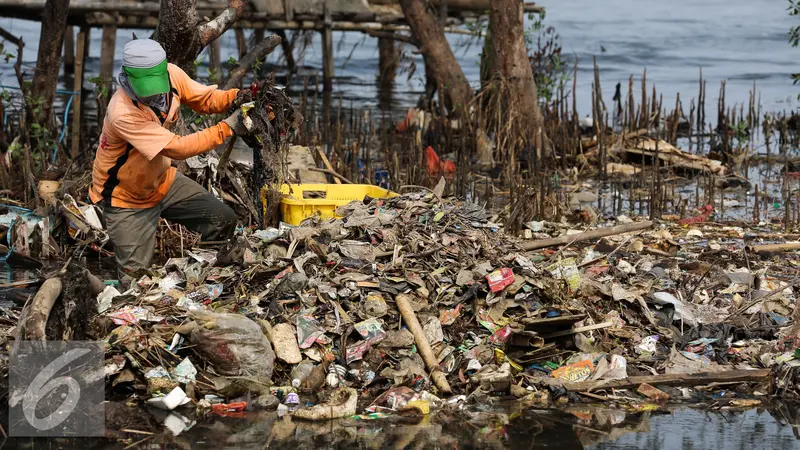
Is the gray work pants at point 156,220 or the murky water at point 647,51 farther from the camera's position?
the murky water at point 647,51

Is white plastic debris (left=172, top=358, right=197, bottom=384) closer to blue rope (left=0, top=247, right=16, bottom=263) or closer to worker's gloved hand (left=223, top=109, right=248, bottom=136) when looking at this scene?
worker's gloved hand (left=223, top=109, right=248, bottom=136)

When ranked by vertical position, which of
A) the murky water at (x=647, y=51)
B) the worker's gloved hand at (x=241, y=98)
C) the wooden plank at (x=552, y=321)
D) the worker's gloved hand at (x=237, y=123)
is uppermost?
the worker's gloved hand at (x=241, y=98)

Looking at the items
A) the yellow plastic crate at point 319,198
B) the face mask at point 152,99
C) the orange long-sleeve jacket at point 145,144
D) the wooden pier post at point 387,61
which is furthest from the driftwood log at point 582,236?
the wooden pier post at point 387,61

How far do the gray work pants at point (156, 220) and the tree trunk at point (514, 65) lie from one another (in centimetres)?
545

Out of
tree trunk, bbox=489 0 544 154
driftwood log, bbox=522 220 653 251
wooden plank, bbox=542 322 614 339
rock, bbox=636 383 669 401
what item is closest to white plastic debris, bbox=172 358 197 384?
wooden plank, bbox=542 322 614 339

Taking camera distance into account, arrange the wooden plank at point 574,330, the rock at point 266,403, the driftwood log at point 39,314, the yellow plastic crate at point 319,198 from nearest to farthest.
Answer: the driftwood log at point 39,314
the rock at point 266,403
the wooden plank at point 574,330
the yellow plastic crate at point 319,198

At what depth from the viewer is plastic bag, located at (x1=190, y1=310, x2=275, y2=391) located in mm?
5043

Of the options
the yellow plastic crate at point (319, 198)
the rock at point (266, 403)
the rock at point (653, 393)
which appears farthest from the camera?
the yellow plastic crate at point (319, 198)

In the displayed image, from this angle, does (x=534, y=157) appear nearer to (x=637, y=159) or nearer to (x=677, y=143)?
(x=637, y=159)

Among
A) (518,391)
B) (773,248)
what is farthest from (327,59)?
(518,391)

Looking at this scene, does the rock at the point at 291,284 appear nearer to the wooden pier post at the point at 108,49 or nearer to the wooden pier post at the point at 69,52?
the wooden pier post at the point at 108,49

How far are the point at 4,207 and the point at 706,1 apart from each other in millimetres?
31527

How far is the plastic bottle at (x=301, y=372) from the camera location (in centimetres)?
514

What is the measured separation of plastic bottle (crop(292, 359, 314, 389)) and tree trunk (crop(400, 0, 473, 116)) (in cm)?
774
